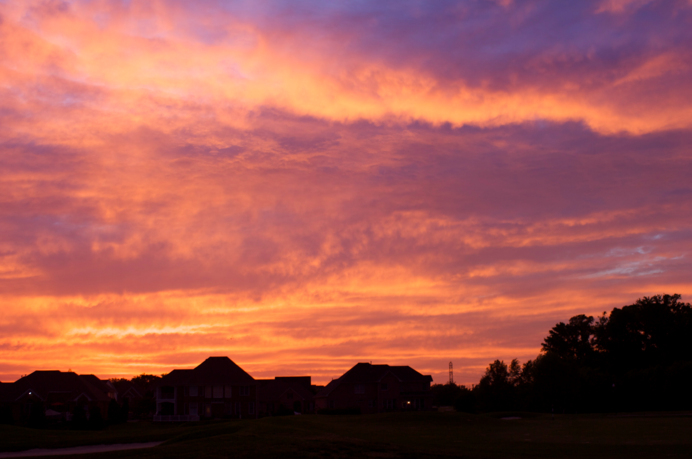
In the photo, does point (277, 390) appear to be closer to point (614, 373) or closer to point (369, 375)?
point (369, 375)

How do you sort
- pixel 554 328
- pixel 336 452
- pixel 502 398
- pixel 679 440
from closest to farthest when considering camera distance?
pixel 336 452 → pixel 679 440 → pixel 502 398 → pixel 554 328

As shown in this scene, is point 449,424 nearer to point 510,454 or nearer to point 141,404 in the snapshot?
point 510,454

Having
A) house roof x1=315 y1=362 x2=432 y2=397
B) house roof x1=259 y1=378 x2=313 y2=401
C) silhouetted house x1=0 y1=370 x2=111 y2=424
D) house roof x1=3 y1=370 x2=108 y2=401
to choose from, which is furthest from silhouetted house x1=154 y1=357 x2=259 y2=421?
house roof x1=259 y1=378 x2=313 y2=401

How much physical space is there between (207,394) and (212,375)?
2.95 meters

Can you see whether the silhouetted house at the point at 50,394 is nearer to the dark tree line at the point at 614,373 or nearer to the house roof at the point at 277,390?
the house roof at the point at 277,390

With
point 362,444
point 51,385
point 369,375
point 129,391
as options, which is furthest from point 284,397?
point 362,444

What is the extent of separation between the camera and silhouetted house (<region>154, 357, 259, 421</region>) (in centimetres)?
9225

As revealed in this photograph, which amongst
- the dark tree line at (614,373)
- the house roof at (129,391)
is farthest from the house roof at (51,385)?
the dark tree line at (614,373)

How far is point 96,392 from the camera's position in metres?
102

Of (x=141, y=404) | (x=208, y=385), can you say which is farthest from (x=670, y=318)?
(x=141, y=404)

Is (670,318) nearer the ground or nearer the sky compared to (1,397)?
nearer the sky

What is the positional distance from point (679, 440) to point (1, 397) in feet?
295

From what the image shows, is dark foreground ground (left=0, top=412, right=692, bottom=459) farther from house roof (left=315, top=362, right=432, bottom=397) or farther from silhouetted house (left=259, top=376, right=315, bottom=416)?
silhouetted house (left=259, top=376, right=315, bottom=416)

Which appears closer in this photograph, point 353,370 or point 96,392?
point 96,392
